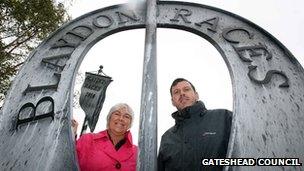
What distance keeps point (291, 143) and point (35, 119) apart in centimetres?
171

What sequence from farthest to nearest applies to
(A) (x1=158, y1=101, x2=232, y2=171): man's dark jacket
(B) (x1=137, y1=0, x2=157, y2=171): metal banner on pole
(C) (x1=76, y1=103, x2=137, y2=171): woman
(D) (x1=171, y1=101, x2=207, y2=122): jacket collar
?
(D) (x1=171, y1=101, x2=207, y2=122): jacket collar, (C) (x1=76, y1=103, x2=137, y2=171): woman, (A) (x1=158, y1=101, x2=232, y2=171): man's dark jacket, (B) (x1=137, y1=0, x2=157, y2=171): metal banner on pole

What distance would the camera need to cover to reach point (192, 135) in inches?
106

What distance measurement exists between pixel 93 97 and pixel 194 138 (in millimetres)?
6184

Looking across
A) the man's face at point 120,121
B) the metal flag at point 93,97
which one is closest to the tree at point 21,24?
the metal flag at point 93,97

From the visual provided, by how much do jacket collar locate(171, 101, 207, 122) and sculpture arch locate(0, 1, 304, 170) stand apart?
545mm

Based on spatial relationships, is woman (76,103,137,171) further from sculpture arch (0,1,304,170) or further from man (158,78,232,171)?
sculpture arch (0,1,304,170)

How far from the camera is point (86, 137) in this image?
2.85 metres

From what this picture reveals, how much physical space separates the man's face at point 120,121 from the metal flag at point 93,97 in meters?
5.14

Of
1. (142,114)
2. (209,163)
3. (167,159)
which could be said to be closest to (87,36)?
(142,114)

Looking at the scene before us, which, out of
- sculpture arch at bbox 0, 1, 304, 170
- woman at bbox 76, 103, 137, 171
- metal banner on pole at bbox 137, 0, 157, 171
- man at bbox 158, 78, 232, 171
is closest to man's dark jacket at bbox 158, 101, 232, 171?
man at bbox 158, 78, 232, 171

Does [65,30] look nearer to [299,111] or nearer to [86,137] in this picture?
[86,137]

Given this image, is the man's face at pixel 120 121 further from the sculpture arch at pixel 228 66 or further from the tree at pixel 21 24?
the tree at pixel 21 24

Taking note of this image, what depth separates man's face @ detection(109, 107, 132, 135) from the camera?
9.76 feet

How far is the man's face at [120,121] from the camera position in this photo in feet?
9.76
